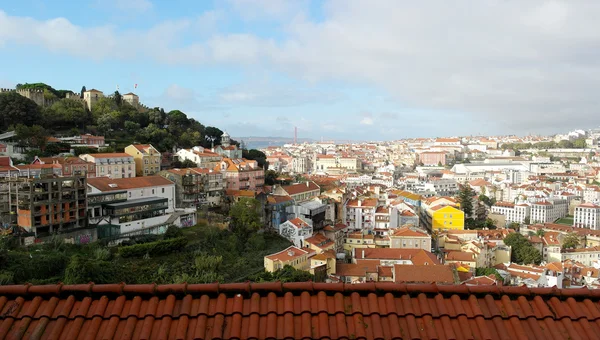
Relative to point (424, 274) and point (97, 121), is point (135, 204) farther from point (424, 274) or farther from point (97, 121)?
point (97, 121)

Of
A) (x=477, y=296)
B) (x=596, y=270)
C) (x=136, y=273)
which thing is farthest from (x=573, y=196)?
(x=477, y=296)

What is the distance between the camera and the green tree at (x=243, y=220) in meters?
20.0

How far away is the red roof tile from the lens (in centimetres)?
216

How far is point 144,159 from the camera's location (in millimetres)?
24359

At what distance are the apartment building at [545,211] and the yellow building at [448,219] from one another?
12793mm

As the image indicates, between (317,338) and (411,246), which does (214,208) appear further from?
(317,338)

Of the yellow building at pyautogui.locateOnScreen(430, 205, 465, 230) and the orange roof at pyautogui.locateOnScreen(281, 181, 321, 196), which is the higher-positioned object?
the orange roof at pyautogui.locateOnScreen(281, 181, 321, 196)

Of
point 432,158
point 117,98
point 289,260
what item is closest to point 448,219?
point 289,260

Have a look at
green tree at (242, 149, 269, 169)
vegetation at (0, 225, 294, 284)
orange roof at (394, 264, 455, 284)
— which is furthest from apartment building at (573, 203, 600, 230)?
vegetation at (0, 225, 294, 284)

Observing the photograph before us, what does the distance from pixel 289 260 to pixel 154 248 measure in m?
4.60

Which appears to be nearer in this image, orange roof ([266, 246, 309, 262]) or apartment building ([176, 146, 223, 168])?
orange roof ([266, 246, 309, 262])

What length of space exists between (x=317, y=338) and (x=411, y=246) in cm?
2104

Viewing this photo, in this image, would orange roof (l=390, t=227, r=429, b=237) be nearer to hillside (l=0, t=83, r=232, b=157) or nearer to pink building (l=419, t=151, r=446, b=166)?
hillside (l=0, t=83, r=232, b=157)

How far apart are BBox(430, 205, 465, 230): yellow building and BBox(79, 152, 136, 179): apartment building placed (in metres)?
18.1
